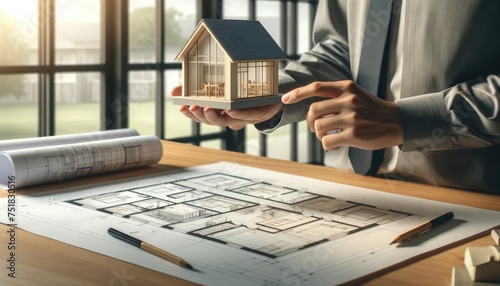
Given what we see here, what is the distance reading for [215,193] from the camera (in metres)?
1.36

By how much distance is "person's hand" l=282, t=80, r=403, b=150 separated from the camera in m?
1.27

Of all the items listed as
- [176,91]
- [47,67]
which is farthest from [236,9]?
[176,91]

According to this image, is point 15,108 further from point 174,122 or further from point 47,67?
point 47,67

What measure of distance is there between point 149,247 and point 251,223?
0.69 ft

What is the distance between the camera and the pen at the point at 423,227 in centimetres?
105

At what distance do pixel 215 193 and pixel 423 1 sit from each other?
0.65 metres

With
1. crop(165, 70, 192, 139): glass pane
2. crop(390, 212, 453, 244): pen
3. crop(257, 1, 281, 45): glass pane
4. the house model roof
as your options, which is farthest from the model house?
crop(257, 1, 281, 45): glass pane

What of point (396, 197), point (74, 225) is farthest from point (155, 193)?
point (396, 197)

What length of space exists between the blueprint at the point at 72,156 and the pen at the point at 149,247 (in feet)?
1.39

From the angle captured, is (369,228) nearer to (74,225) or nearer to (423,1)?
(74,225)

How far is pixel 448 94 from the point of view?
4.50ft

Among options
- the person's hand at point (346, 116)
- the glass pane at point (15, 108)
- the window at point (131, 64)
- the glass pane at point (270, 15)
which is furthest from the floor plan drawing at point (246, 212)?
the glass pane at point (15, 108)

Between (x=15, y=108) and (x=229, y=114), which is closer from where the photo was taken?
(x=229, y=114)

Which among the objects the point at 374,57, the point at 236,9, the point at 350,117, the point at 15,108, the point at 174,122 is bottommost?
the point at 15,108
